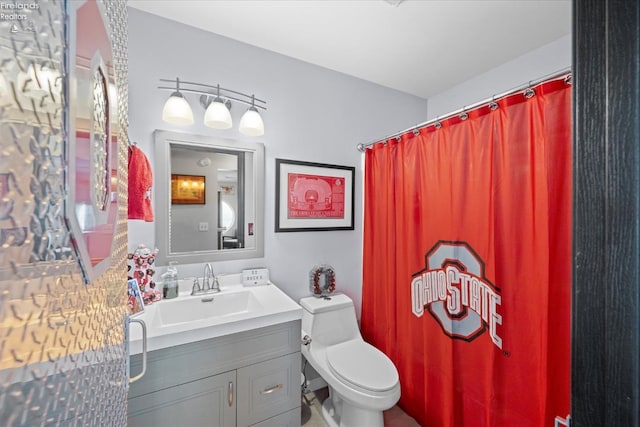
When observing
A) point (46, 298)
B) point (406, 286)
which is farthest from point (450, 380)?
point (46, 298)

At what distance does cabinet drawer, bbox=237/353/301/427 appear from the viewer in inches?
49.0

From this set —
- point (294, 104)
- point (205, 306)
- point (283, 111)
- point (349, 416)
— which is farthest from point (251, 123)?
point (349, 416)

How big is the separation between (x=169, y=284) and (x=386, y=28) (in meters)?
1.96

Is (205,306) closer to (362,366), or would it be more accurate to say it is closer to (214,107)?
(362,366)

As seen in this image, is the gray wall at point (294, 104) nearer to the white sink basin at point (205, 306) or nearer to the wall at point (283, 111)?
the wall at point (283, 111)

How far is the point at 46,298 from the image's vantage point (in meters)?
0.22

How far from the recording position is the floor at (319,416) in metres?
1.71

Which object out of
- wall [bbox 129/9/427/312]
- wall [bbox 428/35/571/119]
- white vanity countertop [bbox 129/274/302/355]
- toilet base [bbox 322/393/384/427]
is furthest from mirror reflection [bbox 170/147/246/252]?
wall [bbox 428/35/571/119]

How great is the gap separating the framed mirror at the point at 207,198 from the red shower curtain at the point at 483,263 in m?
0.99

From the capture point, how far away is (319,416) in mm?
1764

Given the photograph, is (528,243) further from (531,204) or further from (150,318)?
(150,318)

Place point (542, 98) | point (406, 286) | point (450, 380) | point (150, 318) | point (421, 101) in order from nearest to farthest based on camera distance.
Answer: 1. point (542, 98)
2. point (150, 318)
3. point (450, 380)
4. point (406, 286)
5. point (421, 101)

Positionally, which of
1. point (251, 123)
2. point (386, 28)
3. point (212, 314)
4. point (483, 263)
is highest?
point (386, 28)

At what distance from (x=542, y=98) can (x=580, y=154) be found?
40.4 inches
